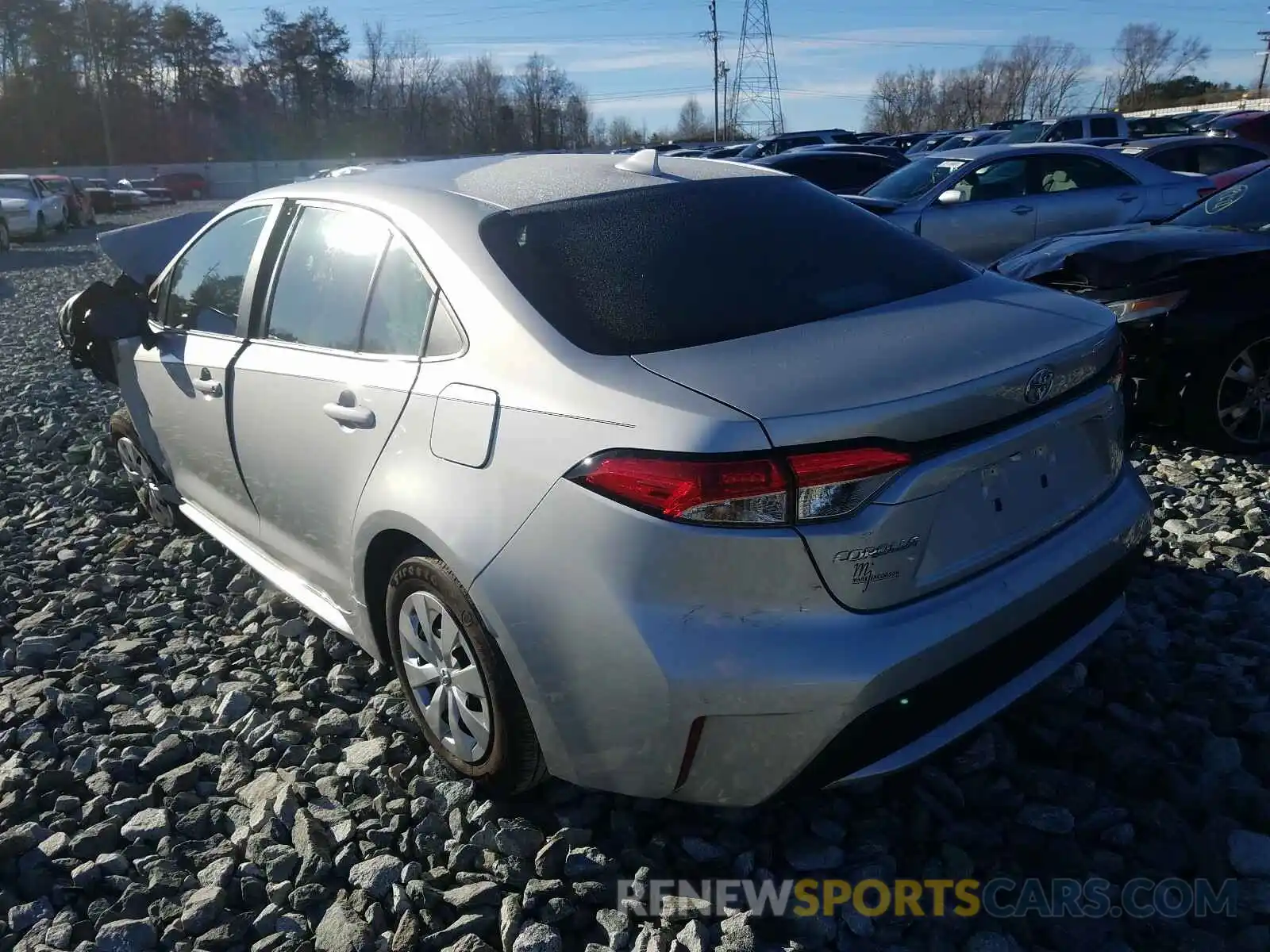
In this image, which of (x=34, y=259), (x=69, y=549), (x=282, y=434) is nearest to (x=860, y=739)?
(x=282, y=434)

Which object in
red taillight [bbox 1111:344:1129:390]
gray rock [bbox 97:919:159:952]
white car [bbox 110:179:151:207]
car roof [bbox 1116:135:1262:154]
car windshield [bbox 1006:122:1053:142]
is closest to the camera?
gray rock [bbox 97:919:159:952]

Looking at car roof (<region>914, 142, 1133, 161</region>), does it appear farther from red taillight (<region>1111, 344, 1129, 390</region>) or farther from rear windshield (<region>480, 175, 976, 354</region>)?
red taillight (<region>1111, 344, 1129, 390</region>)

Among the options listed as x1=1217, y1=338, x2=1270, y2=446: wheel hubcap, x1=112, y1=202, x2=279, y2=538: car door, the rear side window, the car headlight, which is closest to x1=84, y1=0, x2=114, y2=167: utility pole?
x1=112, y1=202, x2=279, y2=538: car door

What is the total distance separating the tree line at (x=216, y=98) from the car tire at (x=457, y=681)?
56.7 metres

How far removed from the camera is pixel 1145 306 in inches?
186

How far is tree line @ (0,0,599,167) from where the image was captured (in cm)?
6588

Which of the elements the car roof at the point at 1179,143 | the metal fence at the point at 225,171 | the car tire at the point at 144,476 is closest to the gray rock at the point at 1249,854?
the car tire at the point at 144,476

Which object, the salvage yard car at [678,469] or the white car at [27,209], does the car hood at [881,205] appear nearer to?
the salvage yard car at [678,469]

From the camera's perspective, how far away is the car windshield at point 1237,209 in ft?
17.9

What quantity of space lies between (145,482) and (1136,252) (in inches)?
196

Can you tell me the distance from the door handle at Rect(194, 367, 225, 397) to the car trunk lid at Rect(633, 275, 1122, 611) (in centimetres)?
197

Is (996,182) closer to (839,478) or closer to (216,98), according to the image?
(839,478)

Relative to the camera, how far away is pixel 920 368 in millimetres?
2146

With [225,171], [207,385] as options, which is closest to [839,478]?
[207,385]
